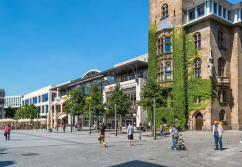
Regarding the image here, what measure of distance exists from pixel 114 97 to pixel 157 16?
15956 mm

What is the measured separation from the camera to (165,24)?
1634 inches

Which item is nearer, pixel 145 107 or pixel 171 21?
pixel 145 107

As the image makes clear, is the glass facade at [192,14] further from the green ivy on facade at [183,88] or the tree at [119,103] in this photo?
the tree at [119,103]

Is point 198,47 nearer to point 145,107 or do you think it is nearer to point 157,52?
point 157,52

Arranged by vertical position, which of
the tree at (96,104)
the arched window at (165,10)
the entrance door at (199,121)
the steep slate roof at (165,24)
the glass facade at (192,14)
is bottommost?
the entrance door at (199,121)

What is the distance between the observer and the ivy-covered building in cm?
3681

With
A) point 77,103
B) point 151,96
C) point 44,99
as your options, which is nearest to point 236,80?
point 151,96

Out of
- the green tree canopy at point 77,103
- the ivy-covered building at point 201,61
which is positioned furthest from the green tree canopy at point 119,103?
the green tree canopy at point 77,103

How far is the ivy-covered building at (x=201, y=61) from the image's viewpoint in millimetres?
36812

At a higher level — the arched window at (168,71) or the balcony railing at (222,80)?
the arched window at (168,71)

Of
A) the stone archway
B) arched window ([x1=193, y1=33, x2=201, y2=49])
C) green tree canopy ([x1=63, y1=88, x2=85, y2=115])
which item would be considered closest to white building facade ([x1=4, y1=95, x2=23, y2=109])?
green tree canopy ([x1=63, y1=88, x2=85, y2=115])

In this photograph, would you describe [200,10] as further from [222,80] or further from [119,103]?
[119,103]

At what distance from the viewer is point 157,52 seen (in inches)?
1667

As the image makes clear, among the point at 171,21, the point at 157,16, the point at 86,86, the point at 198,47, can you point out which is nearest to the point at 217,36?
the point at 198,47
